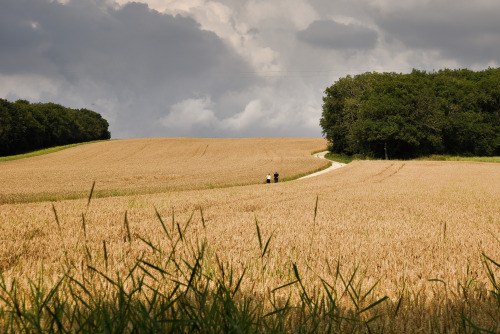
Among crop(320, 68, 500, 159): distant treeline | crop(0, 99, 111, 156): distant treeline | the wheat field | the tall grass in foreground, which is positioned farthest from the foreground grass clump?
crop(0, 99, 111, 156): distant treeline

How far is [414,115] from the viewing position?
180ft

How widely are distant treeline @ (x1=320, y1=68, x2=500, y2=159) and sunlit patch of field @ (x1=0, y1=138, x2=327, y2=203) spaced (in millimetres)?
9422

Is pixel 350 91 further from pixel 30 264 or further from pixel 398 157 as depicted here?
pixel 30 264

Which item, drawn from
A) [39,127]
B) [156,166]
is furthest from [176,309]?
[39,127]

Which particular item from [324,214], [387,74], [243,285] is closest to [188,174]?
[324,214]

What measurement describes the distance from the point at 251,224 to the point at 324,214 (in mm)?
2733

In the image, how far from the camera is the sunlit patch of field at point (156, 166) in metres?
28.4

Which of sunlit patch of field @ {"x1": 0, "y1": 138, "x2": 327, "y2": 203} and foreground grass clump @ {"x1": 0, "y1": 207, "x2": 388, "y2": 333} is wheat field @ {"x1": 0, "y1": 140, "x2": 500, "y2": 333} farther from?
sunlit patch of field @ {"x1": 0, "y1": 138, "x2": 327, "y2": 203}

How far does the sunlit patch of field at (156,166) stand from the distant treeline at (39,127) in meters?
13.2

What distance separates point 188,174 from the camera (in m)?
37.8

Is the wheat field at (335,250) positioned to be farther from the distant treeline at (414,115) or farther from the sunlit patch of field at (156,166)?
the distant treeline at (414,115)

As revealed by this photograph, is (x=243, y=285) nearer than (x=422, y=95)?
Yes

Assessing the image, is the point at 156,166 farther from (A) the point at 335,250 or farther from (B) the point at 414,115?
(A) the point at 335,250

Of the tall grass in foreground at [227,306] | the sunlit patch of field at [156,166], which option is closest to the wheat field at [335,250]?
the tall grass in foreground at [227,306]
